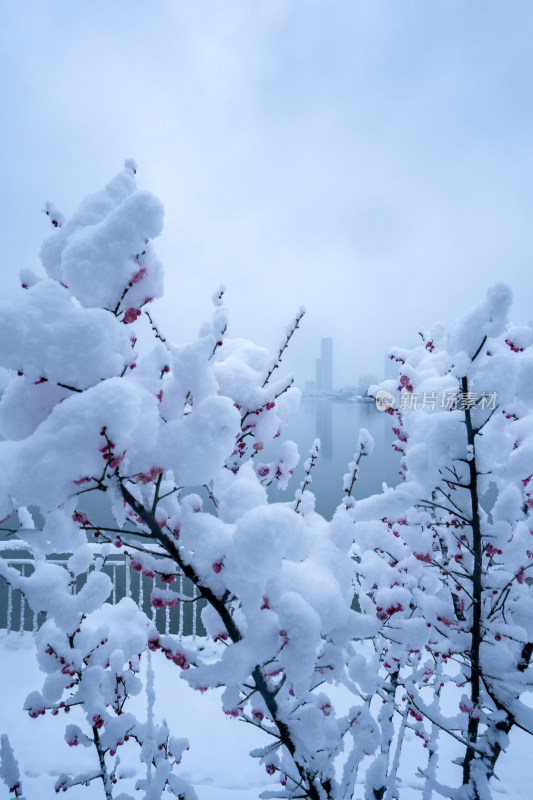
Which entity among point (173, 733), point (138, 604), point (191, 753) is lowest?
point (191, 753)

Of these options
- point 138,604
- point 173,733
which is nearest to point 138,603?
point 138,604

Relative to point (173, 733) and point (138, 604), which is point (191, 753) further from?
point (138, 604)

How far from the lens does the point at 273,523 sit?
113 centimetres

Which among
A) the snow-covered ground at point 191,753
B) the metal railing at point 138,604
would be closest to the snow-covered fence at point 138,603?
the metal railing at point 138,604

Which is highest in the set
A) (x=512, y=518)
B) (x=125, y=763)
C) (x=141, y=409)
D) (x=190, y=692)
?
(x=141, y=409)

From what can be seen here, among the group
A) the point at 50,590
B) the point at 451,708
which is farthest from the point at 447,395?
the point at 451,708

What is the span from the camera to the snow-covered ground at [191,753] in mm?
2820

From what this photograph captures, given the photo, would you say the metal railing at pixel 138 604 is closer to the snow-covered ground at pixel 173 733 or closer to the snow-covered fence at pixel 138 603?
the snow-covered fence at pixel 138 603

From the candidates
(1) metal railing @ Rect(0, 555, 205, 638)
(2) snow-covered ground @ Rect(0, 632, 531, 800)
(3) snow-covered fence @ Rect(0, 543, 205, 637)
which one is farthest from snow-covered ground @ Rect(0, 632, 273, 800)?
(3) snow-covered fence @ Rect(0, 543, 205, 637)

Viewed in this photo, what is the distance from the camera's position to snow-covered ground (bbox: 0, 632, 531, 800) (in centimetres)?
282

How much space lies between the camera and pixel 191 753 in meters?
3.14

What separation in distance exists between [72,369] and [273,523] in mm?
746

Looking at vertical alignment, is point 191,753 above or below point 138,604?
below

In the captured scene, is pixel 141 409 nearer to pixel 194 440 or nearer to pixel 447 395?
pixel 194 440
